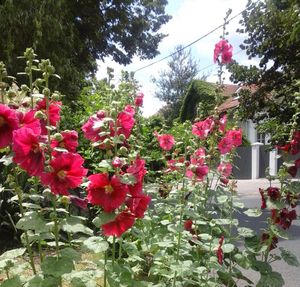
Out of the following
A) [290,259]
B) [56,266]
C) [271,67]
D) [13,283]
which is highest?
[271,67]

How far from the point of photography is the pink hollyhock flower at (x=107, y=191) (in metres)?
1.74

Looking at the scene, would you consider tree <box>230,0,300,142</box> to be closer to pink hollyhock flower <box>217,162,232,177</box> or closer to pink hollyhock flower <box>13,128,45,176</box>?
pink hollyhock flower <box>217,162,232,177</box>

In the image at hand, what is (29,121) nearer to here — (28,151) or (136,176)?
(28,151)

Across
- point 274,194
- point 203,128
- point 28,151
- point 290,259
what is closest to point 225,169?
point 203,128

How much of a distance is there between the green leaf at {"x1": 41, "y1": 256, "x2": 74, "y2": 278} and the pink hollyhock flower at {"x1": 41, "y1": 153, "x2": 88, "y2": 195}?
0.29m

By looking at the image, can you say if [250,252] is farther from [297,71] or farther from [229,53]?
[297,71]

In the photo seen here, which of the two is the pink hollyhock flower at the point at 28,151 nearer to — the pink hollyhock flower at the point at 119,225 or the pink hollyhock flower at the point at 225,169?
the pink hollyhock flower at the point at 119,225

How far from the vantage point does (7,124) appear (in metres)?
1.71

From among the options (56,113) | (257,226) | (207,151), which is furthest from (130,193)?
(257,226)

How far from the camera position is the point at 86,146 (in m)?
6.38

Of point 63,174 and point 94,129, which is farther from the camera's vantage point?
point 94,129

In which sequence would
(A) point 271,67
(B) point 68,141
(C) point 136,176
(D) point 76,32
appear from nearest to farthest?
(C) point 136,176 < (B) point 68,141 < (D) point 76,32 < (A) point 271,67

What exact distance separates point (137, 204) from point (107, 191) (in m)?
0.16

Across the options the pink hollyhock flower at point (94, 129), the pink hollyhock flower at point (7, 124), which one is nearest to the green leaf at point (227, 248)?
the pink hollyhock flower at point (94, 129)
